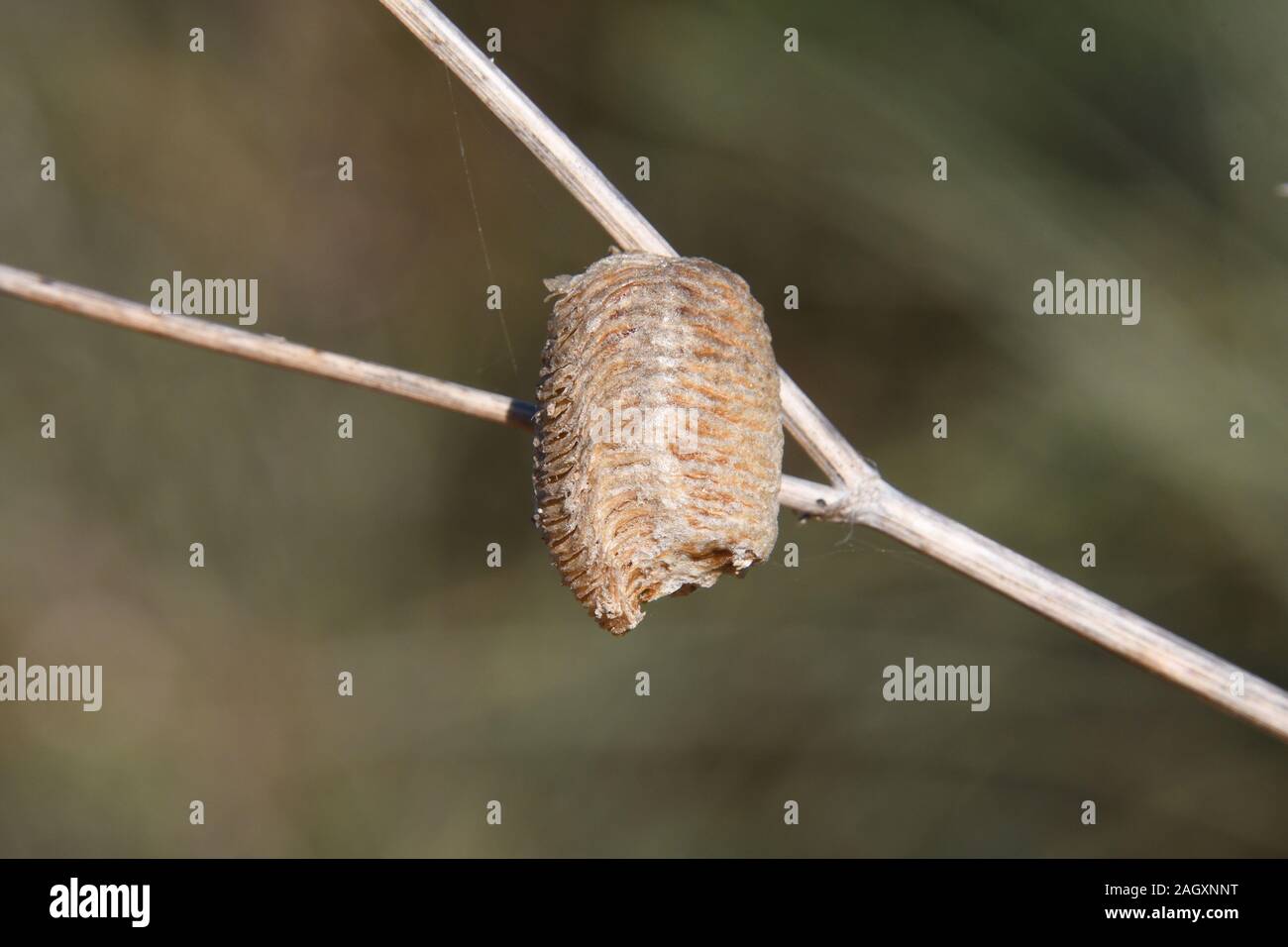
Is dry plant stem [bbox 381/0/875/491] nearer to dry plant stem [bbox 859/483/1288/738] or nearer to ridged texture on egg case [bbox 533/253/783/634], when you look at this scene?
ridged texture on egg case [bbox 533/253/783/634]

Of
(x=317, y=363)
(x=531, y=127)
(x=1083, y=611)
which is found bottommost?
(x=1083, y=611)

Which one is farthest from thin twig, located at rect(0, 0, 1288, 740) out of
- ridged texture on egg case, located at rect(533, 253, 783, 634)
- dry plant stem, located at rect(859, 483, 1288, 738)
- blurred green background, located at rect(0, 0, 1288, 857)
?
blurred green background, located at rect(0, 0, 1288, 857)

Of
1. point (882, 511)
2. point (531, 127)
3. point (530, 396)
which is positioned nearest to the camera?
point (531, 127)

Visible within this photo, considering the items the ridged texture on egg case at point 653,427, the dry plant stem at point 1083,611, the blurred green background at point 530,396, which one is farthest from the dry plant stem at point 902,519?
the blurred green background at point 530,396

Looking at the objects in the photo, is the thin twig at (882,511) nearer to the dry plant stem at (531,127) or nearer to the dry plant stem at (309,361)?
the dry plant stem at (531,127)

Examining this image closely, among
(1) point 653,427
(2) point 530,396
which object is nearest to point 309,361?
(1) point 653,427

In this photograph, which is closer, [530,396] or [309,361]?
[309,361]

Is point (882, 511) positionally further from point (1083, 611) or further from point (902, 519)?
point (1083, 611)
